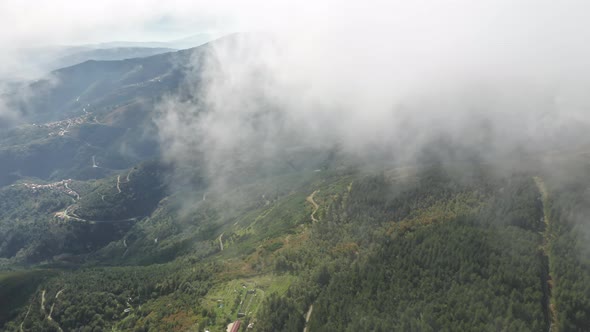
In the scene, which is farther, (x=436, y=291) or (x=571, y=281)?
(x=571, y=281)

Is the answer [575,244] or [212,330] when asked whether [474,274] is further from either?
[212,330]

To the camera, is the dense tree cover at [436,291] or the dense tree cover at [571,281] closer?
the dense tree cover at [436,291]

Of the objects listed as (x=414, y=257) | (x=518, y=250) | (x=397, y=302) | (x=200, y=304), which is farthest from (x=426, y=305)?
(x=200, y=304)

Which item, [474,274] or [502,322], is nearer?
[502,322]

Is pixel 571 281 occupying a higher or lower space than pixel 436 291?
lower

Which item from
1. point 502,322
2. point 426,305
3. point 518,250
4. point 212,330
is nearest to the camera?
point 502,322

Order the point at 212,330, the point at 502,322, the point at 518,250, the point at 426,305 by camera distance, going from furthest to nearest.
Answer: the point at 518,250
the point at 212,330
the point at 426,305
the point at 502,322

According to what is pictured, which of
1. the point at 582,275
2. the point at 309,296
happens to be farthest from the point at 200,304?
the point at 582,275

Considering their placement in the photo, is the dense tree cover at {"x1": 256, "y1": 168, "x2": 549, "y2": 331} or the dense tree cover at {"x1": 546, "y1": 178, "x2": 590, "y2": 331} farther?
the dense tree cover at {"x1": 546, "y1": 178, "x2": 590, "y2": 331}

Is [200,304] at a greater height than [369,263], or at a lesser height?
lesser
